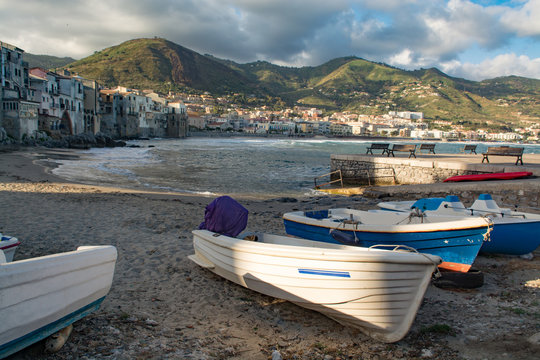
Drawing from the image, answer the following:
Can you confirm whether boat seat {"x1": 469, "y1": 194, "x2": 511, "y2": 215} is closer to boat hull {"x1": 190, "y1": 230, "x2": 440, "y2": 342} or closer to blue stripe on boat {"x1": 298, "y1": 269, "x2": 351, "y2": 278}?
boat hull {"x1": 190, "y1": 230, "x2": 440, "y2": 342}

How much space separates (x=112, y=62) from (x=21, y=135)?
548 feet

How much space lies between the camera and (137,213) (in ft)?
34.0

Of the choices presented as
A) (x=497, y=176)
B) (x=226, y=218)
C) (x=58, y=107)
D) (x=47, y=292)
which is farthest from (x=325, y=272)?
(x=58, y=107)

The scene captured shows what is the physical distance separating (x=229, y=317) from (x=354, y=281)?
5.64 ft

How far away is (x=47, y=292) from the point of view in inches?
124

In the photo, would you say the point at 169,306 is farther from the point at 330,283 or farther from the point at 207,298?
the point at 330,283

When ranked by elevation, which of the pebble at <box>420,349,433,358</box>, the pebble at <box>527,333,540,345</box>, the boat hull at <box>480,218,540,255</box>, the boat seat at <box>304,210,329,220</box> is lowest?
the pebble at <box>420,349,433,358</box>

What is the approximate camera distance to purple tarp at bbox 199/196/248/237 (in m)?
5.83

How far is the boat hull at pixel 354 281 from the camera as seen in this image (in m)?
3.85

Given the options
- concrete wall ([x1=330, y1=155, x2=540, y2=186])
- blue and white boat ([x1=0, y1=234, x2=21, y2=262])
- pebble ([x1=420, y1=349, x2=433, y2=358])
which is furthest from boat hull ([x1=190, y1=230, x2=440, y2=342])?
concrete wall ([x1=330, y1=155, x2=540, y2=186])

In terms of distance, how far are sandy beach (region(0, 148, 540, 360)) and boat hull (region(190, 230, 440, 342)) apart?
0.99 ft

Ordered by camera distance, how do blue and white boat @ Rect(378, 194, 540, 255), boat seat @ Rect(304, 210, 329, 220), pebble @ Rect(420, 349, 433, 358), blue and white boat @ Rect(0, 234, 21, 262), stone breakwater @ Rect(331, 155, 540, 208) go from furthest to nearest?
stone breakwater @ Rect(331, 155, 540, 208) < boat seat @ Rect(304, 210, 329, 220) < blue and white boat @ Rect(378, 194, 540, 255) < blue and white boat @ Rect(0, 234, 21, 262) < pebble @ Rect(420, 349, 433, 358)

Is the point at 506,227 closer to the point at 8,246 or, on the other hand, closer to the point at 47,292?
the point at 47,292

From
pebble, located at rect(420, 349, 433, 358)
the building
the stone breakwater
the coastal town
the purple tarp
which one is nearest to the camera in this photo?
pebble, located at rect(420, 349, 433, 358)
